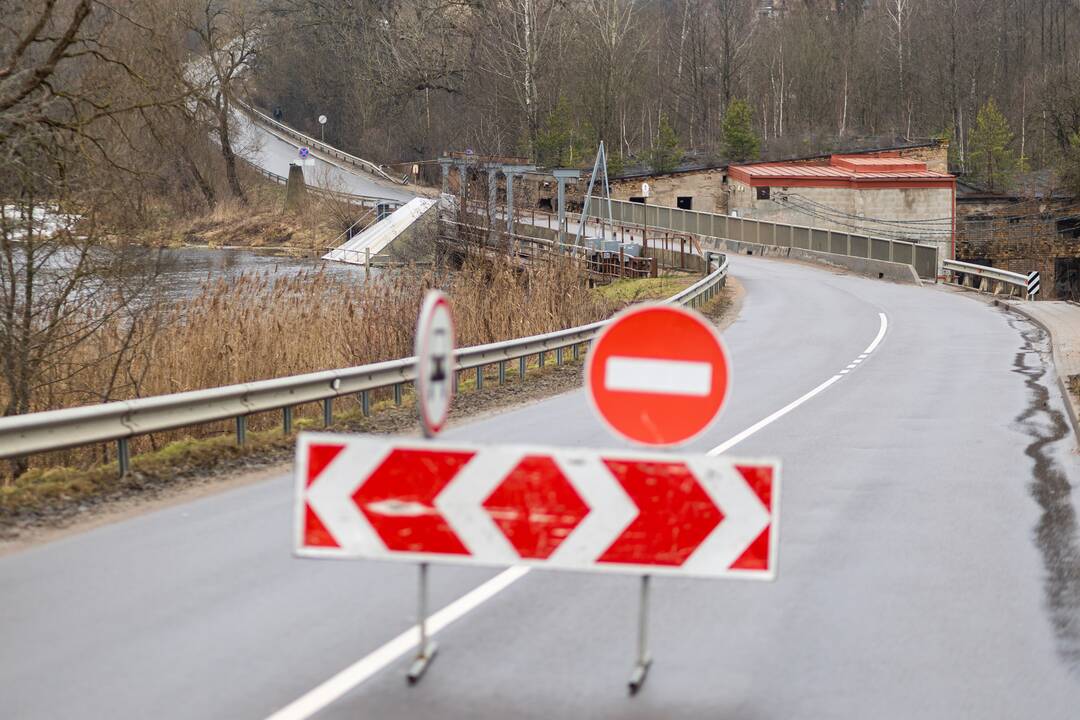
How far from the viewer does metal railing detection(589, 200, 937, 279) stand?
45.9 metres

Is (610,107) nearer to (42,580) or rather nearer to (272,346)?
(272,346)

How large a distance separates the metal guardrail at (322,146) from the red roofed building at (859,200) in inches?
1167

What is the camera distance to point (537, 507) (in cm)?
561

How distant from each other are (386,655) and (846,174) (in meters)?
58.5

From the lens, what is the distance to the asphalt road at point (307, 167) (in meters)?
78.4

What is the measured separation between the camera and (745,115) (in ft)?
241

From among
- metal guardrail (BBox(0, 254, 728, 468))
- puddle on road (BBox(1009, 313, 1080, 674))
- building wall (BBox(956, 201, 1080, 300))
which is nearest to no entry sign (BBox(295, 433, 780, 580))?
puddle on road (BBox(1009, 313, 1080, 674))

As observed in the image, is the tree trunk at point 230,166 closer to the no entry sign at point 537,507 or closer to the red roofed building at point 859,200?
the red roofed building at point 859,200

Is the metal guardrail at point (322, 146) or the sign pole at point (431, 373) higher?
the metal guardrail at point (322, 146)

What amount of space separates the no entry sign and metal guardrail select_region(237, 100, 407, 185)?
7973 cm

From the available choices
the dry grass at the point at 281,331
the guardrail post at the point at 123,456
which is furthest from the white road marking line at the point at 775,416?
the dry grass at the point at 281,331

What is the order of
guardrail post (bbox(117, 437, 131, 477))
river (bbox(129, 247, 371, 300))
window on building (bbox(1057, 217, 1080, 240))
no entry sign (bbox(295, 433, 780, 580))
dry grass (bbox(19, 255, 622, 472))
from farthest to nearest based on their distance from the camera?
window on building (bbox(1057, 217, 1080, 240))
river (bbox(129, 247, 371, 300))
dry grass (bbox(19, 255, 622, 472))
guardrail post (bbox(117, 437, 131, 477))
no entry sign (bbox(295, 433, 780, 580))

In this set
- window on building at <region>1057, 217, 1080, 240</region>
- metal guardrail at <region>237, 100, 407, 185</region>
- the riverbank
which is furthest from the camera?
metal guardrail at <region>237, 100, 407, 185</region>

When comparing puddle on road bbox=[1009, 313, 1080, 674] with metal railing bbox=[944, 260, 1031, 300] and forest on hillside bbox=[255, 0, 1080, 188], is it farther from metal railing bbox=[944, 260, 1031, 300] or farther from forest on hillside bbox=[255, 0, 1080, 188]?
forest on hillside bbox=[255, 0, 1080, 188]
